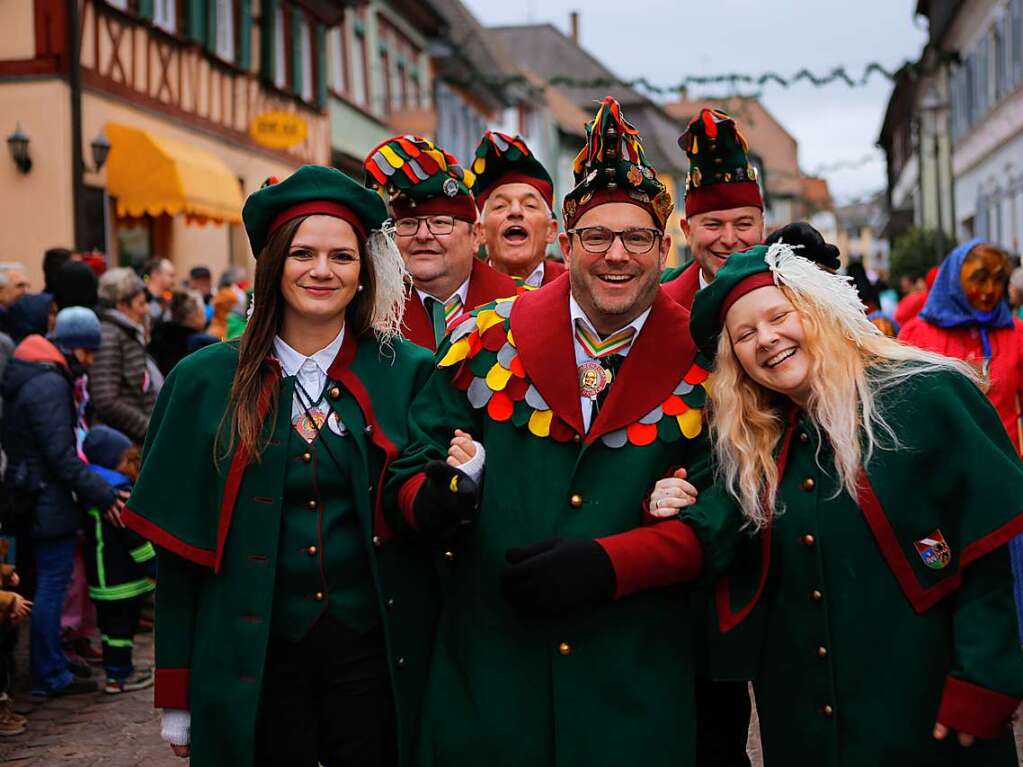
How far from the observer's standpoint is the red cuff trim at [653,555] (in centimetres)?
291

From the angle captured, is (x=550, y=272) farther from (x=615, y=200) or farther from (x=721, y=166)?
(x=615, y=200)

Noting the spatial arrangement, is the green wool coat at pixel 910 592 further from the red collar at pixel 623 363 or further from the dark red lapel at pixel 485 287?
the dark red lapel at pixel 485 287

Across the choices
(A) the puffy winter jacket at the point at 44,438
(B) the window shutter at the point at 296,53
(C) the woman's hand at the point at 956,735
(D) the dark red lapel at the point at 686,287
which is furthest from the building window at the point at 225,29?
(C) the woman's hand at the point at 956,735

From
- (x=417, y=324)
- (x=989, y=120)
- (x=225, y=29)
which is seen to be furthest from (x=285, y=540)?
(x=989, y=120)

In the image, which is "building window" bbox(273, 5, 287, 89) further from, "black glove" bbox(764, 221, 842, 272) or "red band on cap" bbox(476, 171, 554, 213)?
"black glove" bbox(764, 221, 842, 272)

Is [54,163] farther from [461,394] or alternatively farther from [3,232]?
[461,394]

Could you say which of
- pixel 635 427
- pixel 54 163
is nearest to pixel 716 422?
pixel 635 427

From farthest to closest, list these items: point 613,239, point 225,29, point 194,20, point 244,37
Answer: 1. point 244,37
2. point 225,29
3. point 194,20
4. point 613,239

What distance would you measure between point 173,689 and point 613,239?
58.6 inches

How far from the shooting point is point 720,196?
14.7 ft

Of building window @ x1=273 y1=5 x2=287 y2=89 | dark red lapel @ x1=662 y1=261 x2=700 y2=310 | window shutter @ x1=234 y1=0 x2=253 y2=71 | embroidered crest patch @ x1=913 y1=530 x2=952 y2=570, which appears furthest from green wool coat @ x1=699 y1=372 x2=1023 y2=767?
building window @ x1=273 y1=5 x2=287 y2=89

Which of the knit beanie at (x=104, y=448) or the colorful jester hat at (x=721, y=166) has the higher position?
the colorful jester hat at (x=721, y=166)

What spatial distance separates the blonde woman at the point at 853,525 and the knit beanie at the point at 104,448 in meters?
4.18

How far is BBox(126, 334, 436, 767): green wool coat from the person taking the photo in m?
3.07
